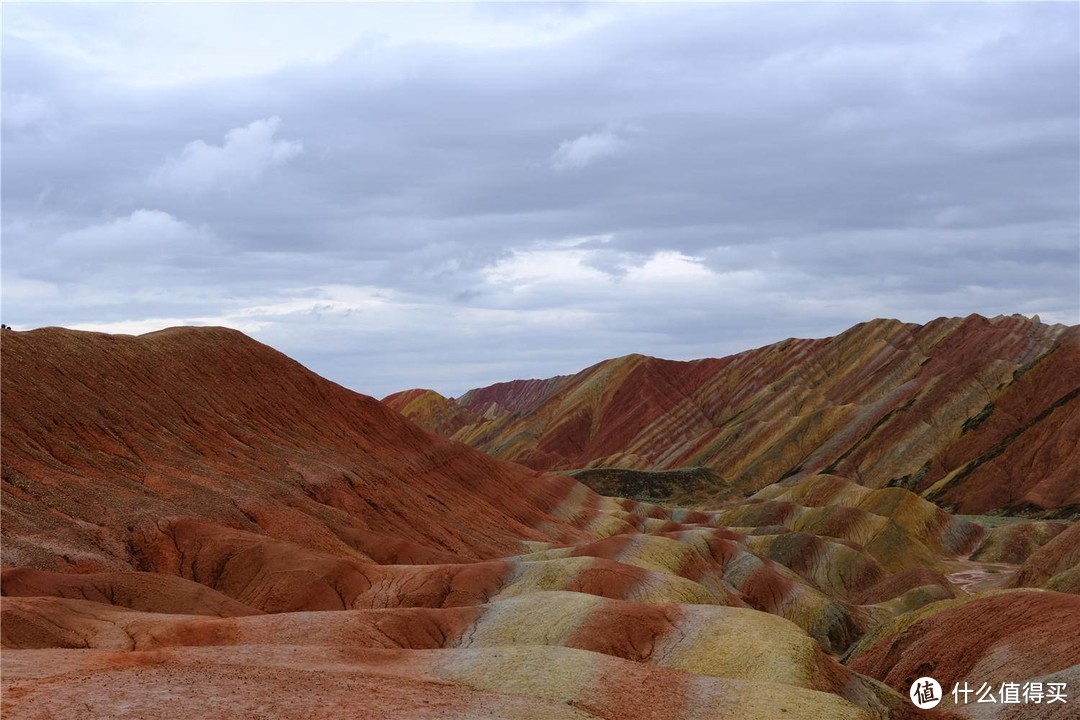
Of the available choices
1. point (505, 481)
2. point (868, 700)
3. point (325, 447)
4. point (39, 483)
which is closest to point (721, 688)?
point (868, 700)

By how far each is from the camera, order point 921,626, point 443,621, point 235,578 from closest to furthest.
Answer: point 443,621
point 921,626
point 235,578

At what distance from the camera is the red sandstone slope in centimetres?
5844

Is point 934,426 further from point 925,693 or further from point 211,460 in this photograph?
point 925,693

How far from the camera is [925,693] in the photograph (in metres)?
42.0

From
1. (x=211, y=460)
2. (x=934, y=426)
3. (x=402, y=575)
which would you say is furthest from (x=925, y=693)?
(x=934, y=426)

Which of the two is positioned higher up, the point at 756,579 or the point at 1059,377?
the point at 1059,377

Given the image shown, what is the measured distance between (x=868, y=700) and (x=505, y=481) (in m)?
74.8

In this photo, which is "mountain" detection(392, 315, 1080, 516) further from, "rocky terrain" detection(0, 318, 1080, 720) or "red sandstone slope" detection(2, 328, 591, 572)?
"red sandstone slope" detection(2, 328, 591, 572)

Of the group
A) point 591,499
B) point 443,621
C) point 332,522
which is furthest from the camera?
point 591,499

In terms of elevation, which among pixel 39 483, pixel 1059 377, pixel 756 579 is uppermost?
pixel 1059 377

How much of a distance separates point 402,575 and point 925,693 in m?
26.4

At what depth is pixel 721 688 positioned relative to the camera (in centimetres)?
3331

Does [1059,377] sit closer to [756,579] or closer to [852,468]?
[852,468]

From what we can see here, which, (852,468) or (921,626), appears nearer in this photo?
(921,626)
